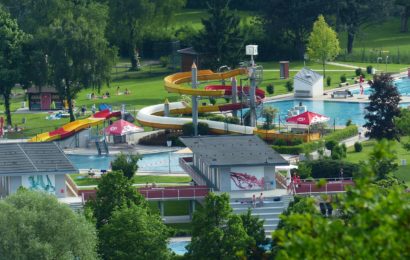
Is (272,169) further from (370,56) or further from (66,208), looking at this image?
(370,56)

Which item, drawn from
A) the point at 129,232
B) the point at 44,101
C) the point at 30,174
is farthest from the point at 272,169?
the point at 44,101

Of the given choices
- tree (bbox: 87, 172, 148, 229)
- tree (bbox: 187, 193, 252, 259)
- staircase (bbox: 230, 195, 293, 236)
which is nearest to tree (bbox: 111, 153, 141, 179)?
staircase (bbox: 230, 195, 293, 236)

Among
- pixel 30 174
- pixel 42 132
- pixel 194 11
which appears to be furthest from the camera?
pixel 194 11

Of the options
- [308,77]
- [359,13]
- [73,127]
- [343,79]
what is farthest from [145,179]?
[359,13]

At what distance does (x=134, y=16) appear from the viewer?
11250 centimetres

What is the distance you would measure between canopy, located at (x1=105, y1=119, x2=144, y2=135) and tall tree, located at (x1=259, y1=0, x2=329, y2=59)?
32995 millimetres

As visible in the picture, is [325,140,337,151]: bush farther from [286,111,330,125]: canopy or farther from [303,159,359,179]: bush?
[303,159,359,179]: bush

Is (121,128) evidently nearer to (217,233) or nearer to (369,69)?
(369,69)

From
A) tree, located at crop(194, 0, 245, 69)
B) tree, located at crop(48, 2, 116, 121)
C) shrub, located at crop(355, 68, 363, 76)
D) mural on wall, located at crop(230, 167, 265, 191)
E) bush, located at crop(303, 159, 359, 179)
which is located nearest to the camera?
mural on wall, located at crop(230, 167, 265, 191)

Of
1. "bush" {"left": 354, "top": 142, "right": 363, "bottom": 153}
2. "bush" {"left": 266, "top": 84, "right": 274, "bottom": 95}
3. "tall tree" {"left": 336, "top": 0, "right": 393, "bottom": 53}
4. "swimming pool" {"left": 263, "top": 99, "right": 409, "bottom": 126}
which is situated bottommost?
"swimming pool" {"left": 263, "top": 99, "right": 409, "bottom": 126}

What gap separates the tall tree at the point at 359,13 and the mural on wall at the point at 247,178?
52.4 meters

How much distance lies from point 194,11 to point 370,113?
208 ft

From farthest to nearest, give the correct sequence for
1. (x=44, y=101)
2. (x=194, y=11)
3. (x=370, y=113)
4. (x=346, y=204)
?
1. (x=194, y=11)
2. (x=44, y=101)
3. (x=370, y=113)
4. (x=346, y=204)

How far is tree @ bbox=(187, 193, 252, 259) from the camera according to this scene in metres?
48.0
